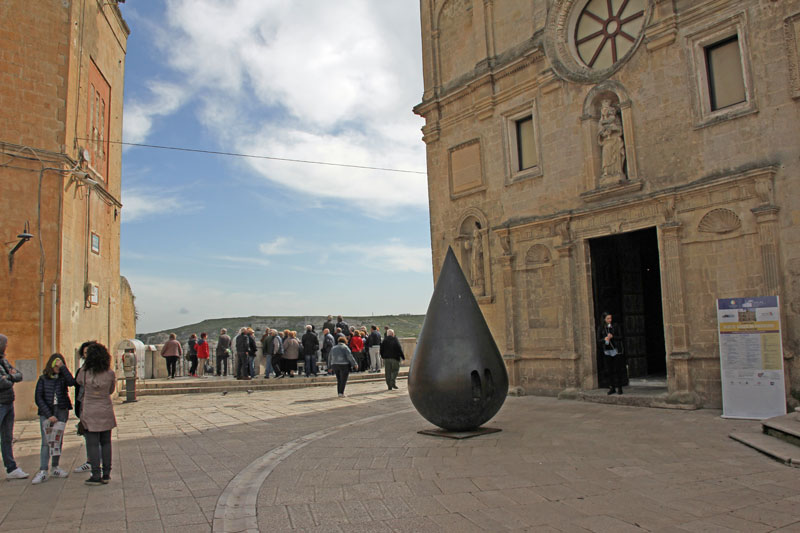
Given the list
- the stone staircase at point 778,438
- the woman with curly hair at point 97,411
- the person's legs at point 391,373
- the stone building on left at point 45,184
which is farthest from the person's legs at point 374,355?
the woman with curly hair at point 97,411

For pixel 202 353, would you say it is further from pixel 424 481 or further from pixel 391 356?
pixel 424 481

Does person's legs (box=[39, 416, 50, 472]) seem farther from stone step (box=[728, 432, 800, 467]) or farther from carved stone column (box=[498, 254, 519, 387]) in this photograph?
carved stone column (box=[498, 254, 519, 387])

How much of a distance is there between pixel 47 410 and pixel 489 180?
11.3 meters

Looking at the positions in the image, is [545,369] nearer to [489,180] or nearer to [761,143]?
[489,180]

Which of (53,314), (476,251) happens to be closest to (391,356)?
(476,251)

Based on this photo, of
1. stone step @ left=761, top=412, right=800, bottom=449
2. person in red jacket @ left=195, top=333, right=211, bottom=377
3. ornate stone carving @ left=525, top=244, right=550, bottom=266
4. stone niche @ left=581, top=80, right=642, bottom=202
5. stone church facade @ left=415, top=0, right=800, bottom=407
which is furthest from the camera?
person in red jacket @ left=195, top=333, right=211, bottom=377

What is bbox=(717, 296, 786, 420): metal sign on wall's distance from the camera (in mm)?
9523

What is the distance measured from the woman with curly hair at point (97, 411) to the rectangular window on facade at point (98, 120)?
31.0 feet

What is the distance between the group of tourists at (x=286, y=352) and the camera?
57.8 ft

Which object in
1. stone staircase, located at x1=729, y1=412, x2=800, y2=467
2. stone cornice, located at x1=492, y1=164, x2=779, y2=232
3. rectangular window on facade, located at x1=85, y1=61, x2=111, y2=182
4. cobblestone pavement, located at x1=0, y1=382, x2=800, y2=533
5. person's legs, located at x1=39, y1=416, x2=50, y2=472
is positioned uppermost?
rectangular window on facade, located at x1=85, y1=61, x2=111, y2=182

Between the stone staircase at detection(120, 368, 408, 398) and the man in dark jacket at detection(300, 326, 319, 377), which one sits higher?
the man in dark jacket at detection(300, 326, 319, 377)

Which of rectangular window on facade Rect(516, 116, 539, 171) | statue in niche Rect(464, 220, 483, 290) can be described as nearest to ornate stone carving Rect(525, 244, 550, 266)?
A: statue in niche Rect(464, 220, 483, 290)

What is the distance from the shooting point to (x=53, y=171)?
1277cm

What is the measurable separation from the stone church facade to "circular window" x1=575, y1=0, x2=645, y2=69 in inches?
1.4
